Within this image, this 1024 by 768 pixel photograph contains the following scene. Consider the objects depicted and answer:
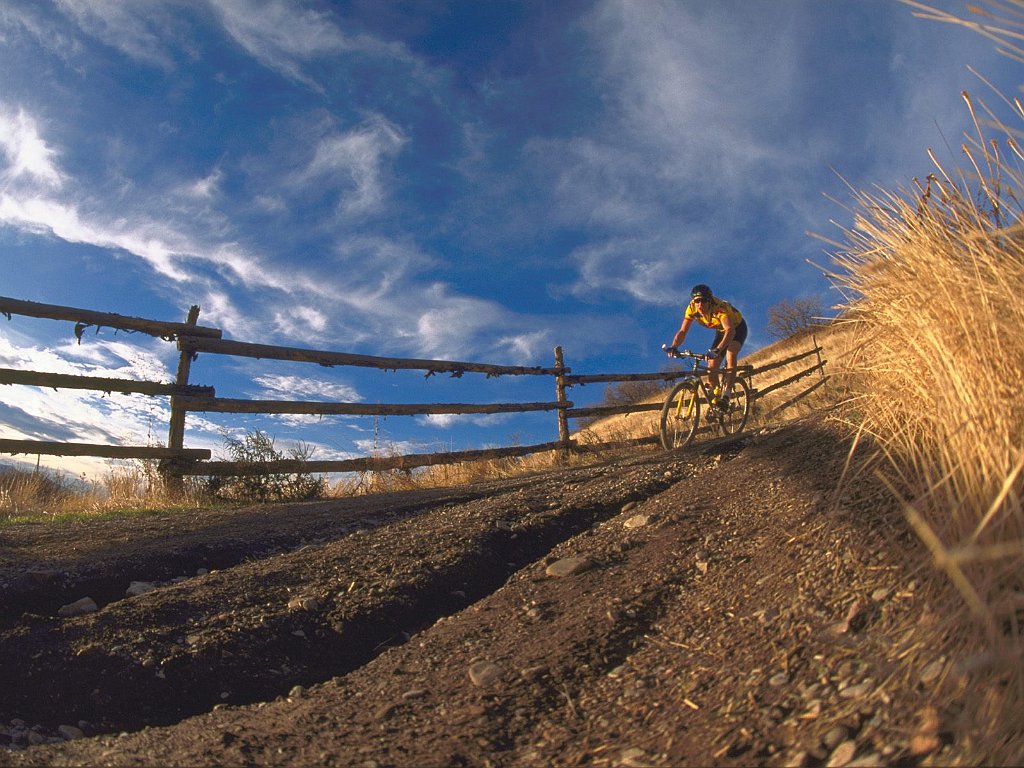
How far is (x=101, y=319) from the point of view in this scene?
7.90 metres

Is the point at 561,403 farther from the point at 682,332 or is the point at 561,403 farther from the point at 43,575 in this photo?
the point at 43,575

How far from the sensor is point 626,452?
11.6 meters

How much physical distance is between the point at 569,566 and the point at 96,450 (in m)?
6.43

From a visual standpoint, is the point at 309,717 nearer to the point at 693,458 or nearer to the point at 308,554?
the point at 308,554

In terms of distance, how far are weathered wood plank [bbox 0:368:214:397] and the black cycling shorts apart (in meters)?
6.38

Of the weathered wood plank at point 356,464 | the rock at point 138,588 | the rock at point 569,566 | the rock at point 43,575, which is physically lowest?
the rock at point 569,566

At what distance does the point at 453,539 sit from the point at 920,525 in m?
3.35

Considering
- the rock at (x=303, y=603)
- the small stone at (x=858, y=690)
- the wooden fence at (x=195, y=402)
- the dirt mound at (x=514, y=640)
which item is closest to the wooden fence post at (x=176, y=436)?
the wooden fence at (x=195, y=402)

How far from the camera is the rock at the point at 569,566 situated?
3369 millimetres

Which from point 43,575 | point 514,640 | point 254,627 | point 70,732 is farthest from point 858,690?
point 43,575

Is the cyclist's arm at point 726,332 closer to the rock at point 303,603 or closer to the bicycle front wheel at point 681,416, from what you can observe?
the bicycle front wheel at point 681,416

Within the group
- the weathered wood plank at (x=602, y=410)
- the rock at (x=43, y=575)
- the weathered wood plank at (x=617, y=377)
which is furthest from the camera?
the weathered wood plank at (x=617, y=377)

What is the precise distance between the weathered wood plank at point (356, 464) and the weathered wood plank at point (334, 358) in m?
1.26

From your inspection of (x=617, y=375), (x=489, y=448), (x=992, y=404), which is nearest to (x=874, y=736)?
(x=992, y=404)
